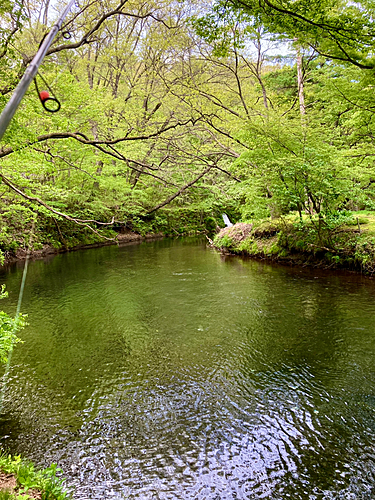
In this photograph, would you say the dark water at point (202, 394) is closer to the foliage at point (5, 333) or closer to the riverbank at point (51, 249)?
the foliage at point (5, 333)

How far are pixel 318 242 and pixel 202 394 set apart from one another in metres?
8.48

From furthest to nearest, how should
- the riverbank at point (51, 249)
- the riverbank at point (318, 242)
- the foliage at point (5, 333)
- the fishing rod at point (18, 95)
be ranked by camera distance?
1. the riverbank at point (51, 249)
2. the riverbank at point (318, 242)
3. the foliage at point (5, 333)
4. the fishing rod at point (18, 95)

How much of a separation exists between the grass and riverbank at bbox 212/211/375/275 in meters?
9.59

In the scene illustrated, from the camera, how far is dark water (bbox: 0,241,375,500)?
9.39 ft

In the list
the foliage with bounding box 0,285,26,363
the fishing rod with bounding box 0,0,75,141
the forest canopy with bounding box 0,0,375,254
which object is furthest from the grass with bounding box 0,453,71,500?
the forest canopy with bounding box 0,0,375,254

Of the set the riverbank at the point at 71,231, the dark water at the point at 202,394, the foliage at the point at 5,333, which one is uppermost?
the riverbank at the point at 71,231

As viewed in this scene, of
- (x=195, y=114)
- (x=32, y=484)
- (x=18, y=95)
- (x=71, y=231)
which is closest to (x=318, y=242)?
(x=195, y=114)

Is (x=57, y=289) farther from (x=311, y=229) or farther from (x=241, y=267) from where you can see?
(x=311, y=229)

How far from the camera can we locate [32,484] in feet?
7.60

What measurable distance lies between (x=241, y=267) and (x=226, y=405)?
8681 millimetres

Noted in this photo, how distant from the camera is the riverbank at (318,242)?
31.5 feet

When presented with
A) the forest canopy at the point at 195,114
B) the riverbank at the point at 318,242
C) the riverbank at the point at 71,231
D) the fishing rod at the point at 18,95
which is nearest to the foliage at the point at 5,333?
the forest canopy at the point at 195,114

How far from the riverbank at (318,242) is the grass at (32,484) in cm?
959

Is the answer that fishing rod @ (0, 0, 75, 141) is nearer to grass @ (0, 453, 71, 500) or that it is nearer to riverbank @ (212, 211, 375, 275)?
grass @ (0, 453, 71, 500)
